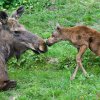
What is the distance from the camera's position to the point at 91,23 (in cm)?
1348

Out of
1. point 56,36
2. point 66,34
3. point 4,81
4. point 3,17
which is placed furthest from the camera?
point 56,36

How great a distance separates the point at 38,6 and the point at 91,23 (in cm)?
245

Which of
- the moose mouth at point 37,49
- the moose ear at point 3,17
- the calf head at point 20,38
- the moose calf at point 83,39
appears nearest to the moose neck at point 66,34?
the moose calf at point 83,39

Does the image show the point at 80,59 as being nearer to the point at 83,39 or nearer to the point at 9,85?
the point at 83,39

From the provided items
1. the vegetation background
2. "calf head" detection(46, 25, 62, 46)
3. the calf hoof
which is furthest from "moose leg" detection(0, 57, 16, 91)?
"calf head" detection(46, 25, 62, 46)

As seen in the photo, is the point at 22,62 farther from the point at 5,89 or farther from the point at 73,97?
the point at 73,97

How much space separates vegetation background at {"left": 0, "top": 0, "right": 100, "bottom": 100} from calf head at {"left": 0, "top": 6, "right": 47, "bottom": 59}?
0.66 meters

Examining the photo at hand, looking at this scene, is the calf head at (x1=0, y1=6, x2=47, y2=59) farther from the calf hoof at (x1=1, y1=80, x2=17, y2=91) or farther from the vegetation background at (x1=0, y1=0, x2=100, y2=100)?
the calf hoof at (x1=1, y1=80, x2=17, y2=91)

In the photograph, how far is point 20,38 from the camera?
9773mm

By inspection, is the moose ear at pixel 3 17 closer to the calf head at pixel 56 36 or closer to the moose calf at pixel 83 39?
the calf head at pixel 56 36

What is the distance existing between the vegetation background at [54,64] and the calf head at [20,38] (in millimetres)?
661

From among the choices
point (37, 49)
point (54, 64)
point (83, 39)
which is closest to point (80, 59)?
point (83, 39)

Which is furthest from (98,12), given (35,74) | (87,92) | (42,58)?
(87,92)

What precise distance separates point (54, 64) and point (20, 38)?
4.46ft
